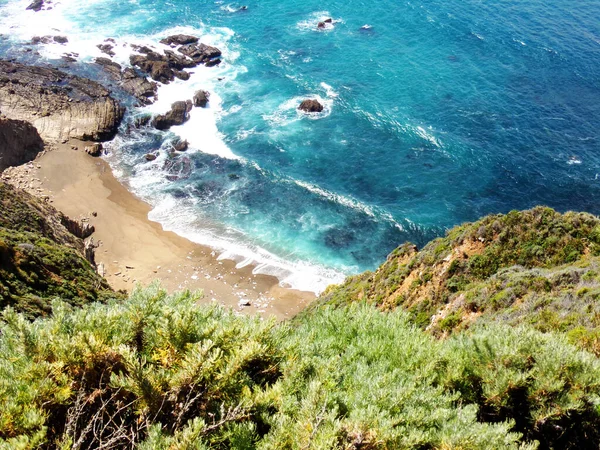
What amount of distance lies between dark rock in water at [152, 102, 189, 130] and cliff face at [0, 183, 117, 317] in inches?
787

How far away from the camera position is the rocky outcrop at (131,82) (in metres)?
61.6

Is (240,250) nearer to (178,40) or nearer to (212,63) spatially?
(212,63)

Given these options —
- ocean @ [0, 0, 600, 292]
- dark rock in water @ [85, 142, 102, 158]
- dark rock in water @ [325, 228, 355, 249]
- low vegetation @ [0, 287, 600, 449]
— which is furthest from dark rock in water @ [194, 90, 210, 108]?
low vegetation @ [0, 287, 600, 449]

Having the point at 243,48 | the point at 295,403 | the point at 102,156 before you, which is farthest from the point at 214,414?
the point at 243,48

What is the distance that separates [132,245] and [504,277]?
33.0 meters

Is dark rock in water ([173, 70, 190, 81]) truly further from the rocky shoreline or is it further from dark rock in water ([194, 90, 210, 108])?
dark rock in water ([194, 90, 210, 108])

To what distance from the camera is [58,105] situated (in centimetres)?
5634

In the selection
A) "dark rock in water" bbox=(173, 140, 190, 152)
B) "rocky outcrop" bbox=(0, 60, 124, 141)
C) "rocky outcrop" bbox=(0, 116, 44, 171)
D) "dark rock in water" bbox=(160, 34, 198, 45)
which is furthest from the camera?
"dark rock in water" bbox=(160, 34, 198, 45)

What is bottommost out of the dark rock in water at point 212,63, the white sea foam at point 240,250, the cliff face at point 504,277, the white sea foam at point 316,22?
the white sea foam at point 240,250

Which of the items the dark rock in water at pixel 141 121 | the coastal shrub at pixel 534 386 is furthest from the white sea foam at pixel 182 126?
the coastal shrub at pixel 534 386

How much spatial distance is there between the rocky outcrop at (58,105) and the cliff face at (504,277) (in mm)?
39157

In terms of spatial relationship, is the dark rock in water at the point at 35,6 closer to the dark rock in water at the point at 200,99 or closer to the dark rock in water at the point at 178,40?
the dark rock in water at the point at 178,40

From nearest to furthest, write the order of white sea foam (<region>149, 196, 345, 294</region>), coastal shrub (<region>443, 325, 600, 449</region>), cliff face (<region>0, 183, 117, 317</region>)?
coastal shrub (<region>443, 325, 600, 449</region>), cliff face (<region>0, 183, 117, 317</region>), white sea foam (<region>149, 196, 345, 294</region>)

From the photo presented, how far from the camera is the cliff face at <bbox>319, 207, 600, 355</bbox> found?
18.0m
